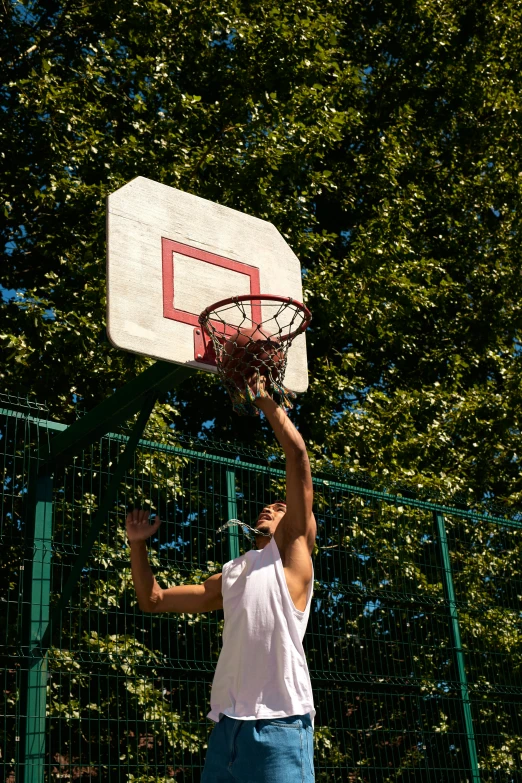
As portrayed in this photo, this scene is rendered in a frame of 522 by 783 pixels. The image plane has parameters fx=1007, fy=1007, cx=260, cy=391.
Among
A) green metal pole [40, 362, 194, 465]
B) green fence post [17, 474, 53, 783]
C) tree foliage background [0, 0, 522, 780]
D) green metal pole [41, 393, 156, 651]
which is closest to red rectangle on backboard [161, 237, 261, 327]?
green metal pole [40, 362, 194, 465]

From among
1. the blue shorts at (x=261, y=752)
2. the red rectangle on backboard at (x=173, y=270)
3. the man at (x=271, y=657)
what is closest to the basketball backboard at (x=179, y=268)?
the red rectangle on backboard at (x=173, y=270)

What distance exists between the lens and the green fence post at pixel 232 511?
258 inches

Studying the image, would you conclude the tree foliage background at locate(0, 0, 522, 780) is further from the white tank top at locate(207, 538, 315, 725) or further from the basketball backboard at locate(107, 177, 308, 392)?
the white tank top at locate(207, 538, 315, 725)

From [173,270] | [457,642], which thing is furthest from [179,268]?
[457,642]

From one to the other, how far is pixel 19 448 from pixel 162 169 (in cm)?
415

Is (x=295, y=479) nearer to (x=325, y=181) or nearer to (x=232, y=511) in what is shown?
(x=232, y=511)

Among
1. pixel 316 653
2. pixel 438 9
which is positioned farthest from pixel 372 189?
pixel 316 653

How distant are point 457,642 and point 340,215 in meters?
7.37

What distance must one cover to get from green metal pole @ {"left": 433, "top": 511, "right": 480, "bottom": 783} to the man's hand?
13.8 ft

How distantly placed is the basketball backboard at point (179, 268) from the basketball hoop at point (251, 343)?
18 centimetres

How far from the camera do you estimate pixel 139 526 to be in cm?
443

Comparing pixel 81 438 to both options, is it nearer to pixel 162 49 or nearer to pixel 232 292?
pixel 232 292

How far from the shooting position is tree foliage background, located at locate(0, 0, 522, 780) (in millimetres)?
8469

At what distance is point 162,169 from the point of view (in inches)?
379
